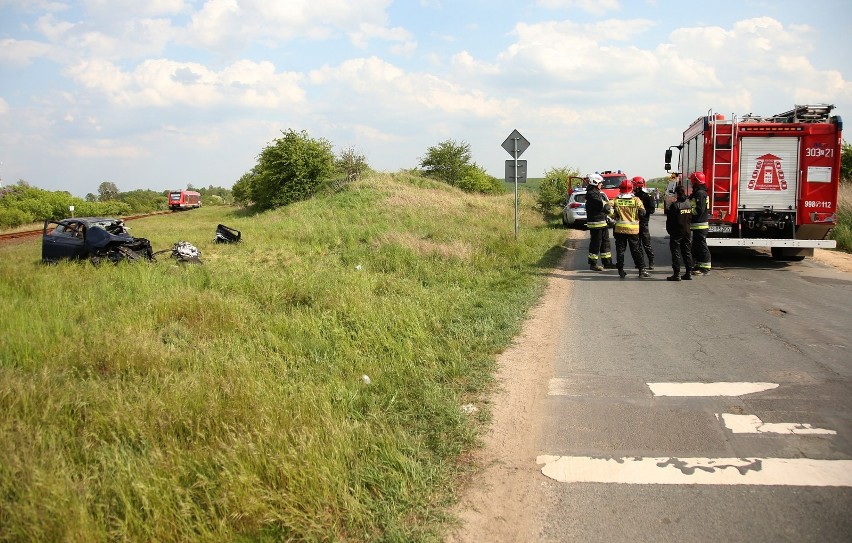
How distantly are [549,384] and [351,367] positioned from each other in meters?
1.97

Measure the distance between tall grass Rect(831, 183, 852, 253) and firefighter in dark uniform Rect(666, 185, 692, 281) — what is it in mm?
7741

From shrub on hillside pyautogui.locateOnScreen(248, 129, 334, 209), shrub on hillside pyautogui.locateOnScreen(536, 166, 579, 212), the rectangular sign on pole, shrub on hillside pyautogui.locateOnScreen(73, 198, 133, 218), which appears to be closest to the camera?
the rectangular sign on pole

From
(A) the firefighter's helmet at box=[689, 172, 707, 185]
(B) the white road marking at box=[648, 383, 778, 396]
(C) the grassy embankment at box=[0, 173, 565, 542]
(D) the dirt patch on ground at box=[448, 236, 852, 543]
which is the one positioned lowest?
(D) the dirt patch on ground at box=[448, 236, 852, 543]

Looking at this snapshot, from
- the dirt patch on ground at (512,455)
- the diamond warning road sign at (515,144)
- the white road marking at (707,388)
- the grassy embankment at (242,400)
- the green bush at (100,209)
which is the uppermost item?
the diamond warning road sign at (515,144)

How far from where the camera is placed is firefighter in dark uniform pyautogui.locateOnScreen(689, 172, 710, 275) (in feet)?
37.2

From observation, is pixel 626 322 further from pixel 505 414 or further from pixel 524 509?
pixel 524 509

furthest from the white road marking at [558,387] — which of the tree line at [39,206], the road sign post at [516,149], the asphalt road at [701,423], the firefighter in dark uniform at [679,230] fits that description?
the tree line at [39,206]

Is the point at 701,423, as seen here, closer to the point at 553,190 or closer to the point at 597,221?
the point at 597,221

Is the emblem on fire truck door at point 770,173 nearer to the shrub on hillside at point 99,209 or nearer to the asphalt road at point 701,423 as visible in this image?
the asphalt road at point 701,423

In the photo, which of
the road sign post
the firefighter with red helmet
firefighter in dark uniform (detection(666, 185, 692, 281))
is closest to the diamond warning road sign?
the road sign post

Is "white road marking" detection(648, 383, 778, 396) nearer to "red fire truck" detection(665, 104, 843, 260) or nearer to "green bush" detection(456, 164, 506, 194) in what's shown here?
"red fire truck" detection(665, 104, 843, 260)

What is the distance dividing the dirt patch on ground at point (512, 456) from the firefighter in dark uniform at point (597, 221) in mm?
5267

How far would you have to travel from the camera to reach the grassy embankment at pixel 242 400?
11.2 feet

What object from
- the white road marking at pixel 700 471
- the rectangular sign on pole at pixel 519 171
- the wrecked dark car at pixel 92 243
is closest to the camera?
the white road marking at pixel 700 471
